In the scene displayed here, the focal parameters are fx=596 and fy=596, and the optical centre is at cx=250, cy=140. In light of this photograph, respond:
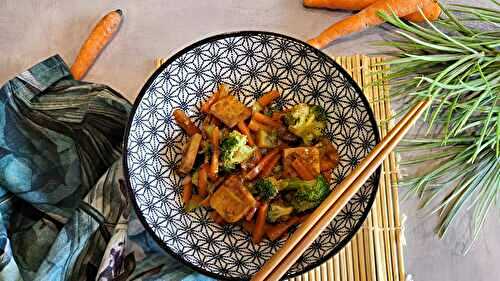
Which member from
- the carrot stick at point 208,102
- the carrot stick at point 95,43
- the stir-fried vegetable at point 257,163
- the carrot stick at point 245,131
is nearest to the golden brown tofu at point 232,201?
the stir-fried vegetable at point 257,163

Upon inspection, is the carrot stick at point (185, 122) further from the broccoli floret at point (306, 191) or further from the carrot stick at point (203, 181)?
the broccoli floret at point (306, 191)

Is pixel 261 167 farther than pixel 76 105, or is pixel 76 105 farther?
pixel 76 105

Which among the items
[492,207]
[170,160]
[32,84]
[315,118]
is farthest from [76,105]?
[492,207]

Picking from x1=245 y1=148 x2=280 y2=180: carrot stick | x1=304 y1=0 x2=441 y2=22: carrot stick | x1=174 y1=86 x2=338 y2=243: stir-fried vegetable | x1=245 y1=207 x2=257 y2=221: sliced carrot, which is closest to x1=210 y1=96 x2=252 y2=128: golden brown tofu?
x1=174 y1=86 x2=338 y2=243: stir-fried vegetable

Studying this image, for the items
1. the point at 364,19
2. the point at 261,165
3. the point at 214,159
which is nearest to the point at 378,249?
the point at 261,165

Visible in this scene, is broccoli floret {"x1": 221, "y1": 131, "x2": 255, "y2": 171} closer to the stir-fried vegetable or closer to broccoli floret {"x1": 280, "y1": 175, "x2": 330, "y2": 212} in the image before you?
the stir-fried vegetable

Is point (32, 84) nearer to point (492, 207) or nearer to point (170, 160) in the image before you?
point (170, 160)

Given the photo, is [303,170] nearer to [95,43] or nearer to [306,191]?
[306,191]
